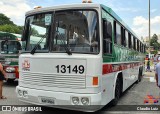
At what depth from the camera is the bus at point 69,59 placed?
20.2 feet

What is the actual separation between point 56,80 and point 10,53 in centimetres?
701

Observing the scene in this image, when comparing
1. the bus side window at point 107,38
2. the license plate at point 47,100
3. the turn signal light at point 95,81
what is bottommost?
the license plate at point 47,100

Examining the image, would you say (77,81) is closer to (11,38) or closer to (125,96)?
(125,96)

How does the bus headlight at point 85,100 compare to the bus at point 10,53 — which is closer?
the bus headlight at point 85,100

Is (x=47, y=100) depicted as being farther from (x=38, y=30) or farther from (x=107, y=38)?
(x=107, y=38)

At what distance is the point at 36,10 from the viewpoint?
287 inches

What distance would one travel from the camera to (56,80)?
21.0 ft

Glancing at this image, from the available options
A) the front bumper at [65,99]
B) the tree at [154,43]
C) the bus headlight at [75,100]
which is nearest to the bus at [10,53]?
the front bumper at [65,99]

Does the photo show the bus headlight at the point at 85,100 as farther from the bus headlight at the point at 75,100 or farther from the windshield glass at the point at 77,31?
the windshield glass at the point at 77,31

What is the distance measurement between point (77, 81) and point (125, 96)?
5120 millimetres

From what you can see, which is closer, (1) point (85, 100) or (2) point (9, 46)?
(1) point (85, 100)

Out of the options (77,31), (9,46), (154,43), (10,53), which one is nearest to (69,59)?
(77,31)

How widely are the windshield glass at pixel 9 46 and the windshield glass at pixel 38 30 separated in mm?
5723

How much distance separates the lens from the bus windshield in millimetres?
6395
